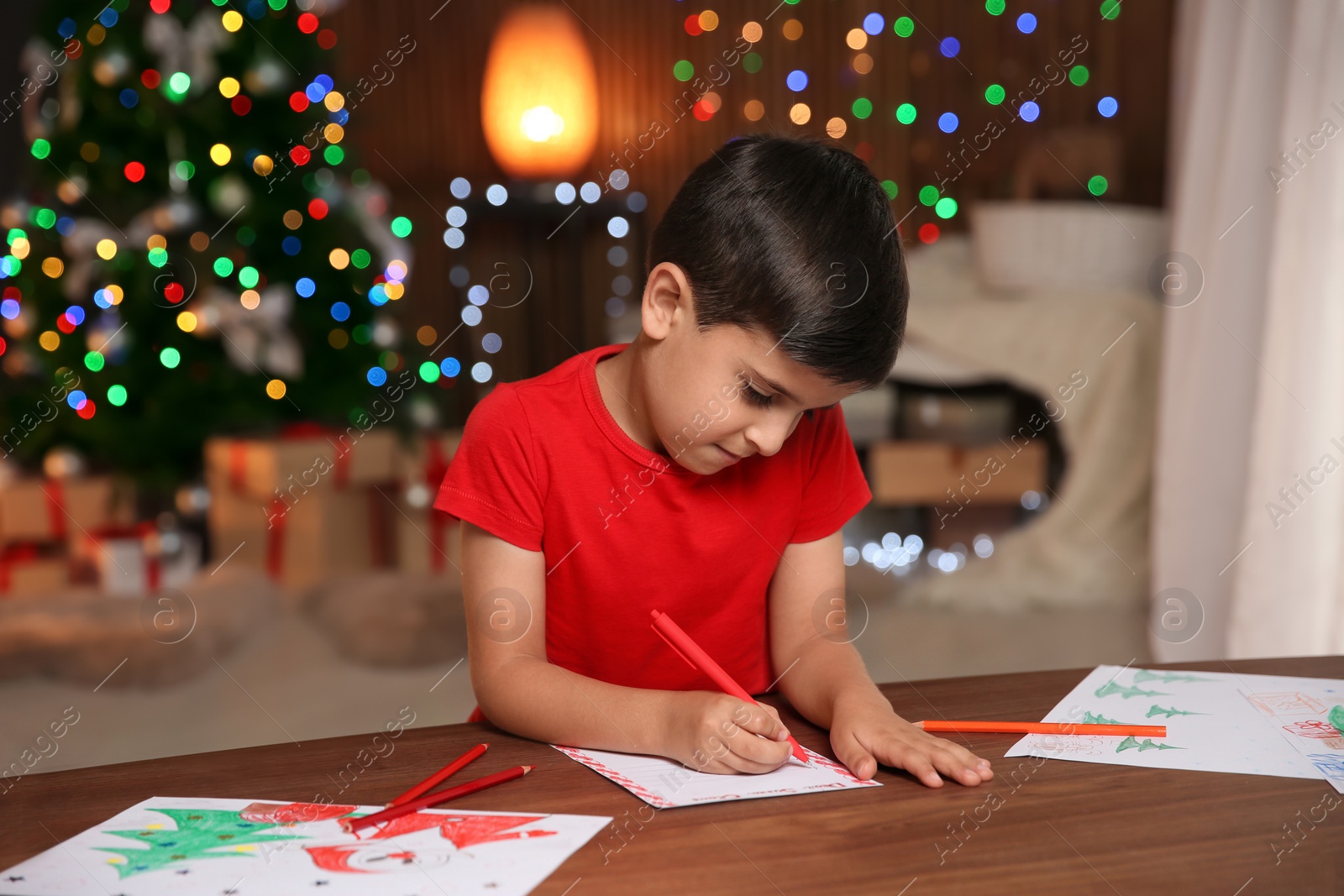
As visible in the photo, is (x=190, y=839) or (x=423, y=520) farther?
(x=423, y=520)

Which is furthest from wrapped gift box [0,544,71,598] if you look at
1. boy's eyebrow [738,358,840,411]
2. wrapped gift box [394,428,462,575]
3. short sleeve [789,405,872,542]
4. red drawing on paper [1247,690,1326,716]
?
red drawing on paper [1247,690,1326,716]

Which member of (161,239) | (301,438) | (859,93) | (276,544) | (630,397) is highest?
(859,93)

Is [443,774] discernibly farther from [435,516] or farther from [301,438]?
[435,516]

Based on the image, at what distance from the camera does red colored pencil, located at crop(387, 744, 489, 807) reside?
568mm

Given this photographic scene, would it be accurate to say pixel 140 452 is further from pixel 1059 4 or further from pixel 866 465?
pixel 1059 4

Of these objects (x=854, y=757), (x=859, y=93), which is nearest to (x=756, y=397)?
(x=854, y=757)

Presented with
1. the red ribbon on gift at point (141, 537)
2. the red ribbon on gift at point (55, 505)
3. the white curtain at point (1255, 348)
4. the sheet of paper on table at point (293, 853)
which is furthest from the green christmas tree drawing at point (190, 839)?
the red ribbon on gift at point (55, 505)

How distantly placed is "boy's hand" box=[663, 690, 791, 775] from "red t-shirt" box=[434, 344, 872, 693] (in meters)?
0.24

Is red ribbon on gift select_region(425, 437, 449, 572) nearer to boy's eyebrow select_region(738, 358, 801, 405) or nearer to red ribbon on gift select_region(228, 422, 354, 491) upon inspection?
red ribbon on gift select_region(228, 422, 354, 491)

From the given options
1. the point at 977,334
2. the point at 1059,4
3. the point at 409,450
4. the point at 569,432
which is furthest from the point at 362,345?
the point at 1059,4

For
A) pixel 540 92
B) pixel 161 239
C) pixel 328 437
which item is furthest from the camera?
pixel 540 92

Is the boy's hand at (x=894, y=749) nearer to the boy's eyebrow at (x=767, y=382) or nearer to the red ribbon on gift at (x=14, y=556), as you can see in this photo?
the boy's eyebrow at (x=767, y=382)

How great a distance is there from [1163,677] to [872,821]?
353mm

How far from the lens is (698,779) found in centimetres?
60
